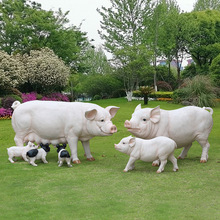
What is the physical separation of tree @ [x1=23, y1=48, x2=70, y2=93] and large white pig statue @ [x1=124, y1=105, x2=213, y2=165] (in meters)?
17.7

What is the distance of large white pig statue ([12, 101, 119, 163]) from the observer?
25.6 feet

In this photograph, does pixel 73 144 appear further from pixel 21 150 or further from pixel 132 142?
pixel 132 142

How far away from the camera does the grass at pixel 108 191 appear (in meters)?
4.59

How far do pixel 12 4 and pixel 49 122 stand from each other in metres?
27.5

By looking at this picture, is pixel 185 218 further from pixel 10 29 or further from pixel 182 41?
pixel 182 41

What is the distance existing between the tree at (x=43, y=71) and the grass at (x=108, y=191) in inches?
660

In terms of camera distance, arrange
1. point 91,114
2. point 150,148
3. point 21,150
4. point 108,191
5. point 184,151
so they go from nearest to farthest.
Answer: point 108,191, point 150,148, point 91,114, point 21,150, point 184,151

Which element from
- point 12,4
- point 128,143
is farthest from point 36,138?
point 12,4

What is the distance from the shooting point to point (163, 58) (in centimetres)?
3772

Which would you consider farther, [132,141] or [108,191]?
[132,141]

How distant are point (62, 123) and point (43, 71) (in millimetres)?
17014

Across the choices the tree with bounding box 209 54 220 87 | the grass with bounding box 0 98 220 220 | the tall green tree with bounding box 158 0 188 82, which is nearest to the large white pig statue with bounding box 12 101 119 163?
the grass with bounding box 0 98 220 220

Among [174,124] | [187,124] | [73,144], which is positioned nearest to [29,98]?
[73,144]

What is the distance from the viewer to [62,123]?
8.08 m
